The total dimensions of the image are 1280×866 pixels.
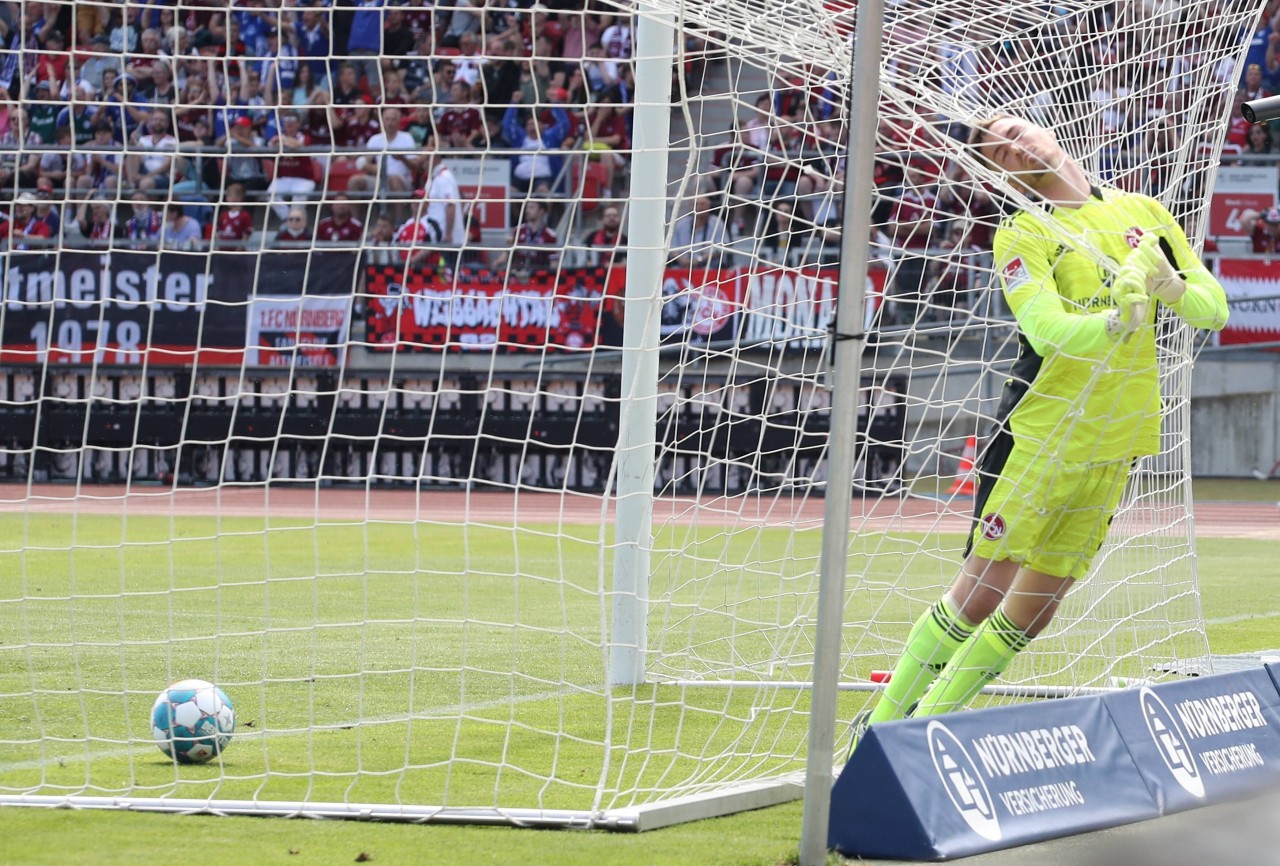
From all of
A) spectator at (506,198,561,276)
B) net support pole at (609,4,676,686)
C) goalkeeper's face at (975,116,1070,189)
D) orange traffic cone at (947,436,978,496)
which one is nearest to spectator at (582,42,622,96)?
spectator at (506,198,561,276)

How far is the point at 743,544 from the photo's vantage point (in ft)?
37.4

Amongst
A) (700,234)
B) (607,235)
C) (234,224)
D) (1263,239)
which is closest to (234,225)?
(234,224)

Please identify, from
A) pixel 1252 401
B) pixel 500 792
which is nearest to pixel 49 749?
pixel 500 792

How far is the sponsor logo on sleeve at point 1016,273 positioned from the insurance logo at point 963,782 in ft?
4.19

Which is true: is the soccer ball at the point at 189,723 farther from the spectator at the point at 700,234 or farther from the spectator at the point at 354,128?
the spectator at the point at 354,128

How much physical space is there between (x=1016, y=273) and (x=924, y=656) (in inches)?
44.6

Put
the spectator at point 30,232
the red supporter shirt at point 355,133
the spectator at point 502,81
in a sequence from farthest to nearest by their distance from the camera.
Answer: the spectator at point 30,232
the red supporter shirt at point 355,133
the spectator at point 502,81

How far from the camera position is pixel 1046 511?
432cm

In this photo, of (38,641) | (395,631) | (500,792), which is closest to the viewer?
(500,792)

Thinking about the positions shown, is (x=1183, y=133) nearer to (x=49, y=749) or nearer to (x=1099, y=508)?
(x=1099, y=508)

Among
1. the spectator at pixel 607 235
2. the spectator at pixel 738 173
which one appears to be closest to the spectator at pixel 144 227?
the spectator at pixel 607 235

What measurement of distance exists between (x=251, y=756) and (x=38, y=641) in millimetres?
2835

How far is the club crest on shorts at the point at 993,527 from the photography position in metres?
4.33

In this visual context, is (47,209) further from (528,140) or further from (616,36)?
(616,36)
